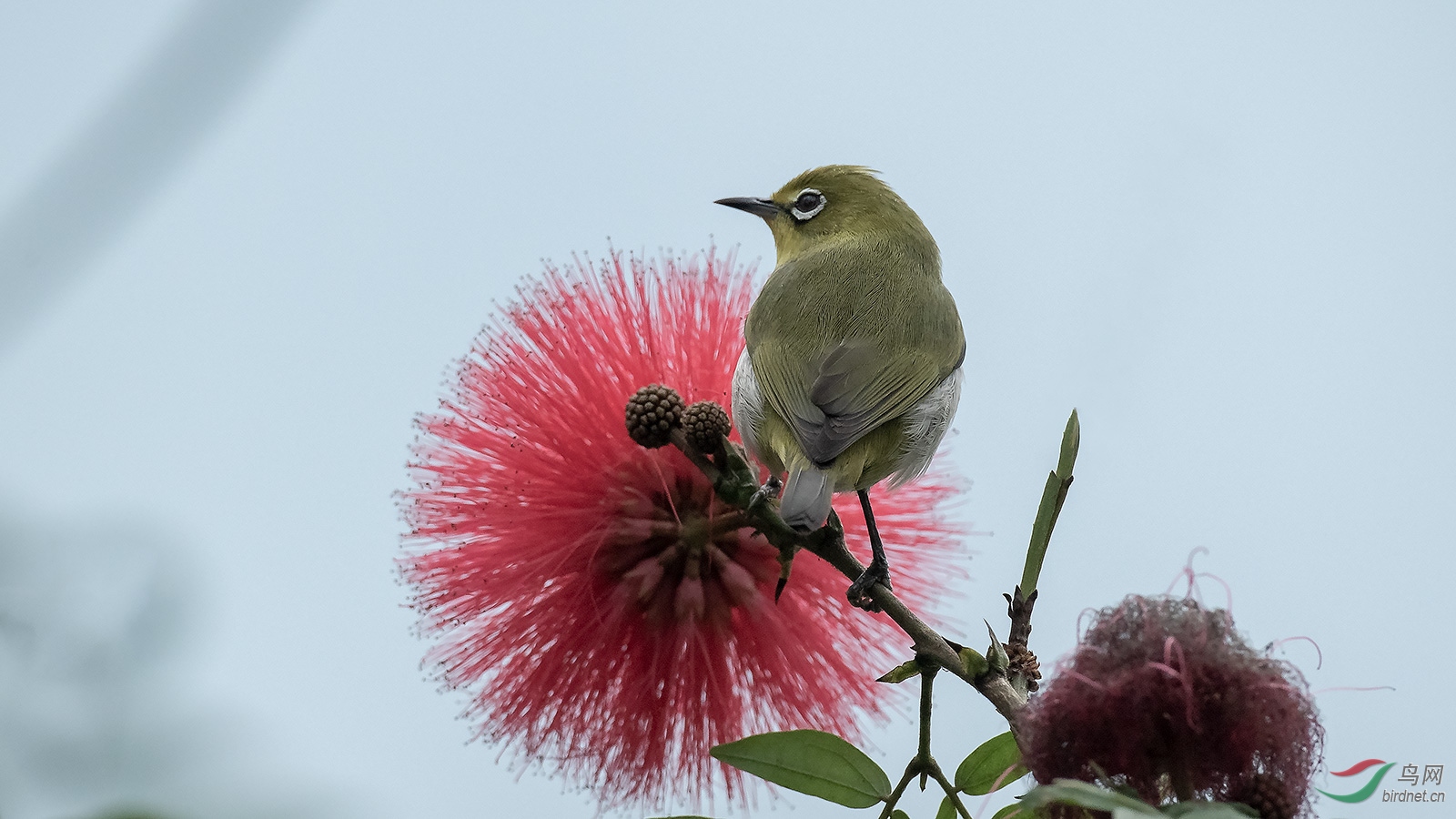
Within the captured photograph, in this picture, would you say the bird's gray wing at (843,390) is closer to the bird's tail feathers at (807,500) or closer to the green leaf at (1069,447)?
the bird's tail feathers at (807,500)

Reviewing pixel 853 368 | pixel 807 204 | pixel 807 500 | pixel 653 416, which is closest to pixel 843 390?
pixel 853 368

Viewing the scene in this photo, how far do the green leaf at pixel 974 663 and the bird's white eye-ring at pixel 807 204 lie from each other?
123 centimetres

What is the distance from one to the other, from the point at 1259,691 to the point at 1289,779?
9 cm

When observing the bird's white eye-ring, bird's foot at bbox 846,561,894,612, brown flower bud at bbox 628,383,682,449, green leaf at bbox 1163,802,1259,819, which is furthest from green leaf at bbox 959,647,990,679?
the bird's white eye-ring

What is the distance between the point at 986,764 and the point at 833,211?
48.6 inches

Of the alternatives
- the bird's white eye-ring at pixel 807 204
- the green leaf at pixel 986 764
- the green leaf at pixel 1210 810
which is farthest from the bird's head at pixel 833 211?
the green leaf at pixel 1210 810

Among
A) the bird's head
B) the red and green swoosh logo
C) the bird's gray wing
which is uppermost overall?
the bird's head

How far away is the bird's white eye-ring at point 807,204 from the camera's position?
2.52 m

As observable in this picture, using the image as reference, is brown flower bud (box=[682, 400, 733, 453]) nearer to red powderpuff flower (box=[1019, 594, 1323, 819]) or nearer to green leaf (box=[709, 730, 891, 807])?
green leaf (box=[709, 730, 891, 807])

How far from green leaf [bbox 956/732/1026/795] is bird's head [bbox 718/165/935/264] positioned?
3.58ft

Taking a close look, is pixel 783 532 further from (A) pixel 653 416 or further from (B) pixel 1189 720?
(B) pixel 1189 720

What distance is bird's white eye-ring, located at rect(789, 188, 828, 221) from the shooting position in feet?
8.26

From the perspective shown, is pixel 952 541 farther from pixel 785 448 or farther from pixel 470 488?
pixel 470 488

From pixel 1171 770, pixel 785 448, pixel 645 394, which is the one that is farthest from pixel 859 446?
pixel 1171 770
